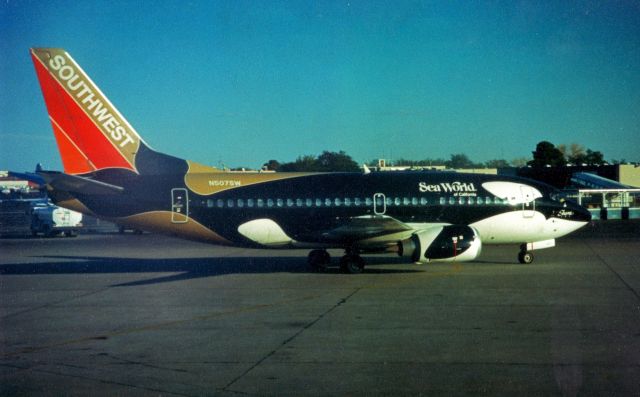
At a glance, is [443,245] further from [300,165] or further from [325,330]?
[300,165]

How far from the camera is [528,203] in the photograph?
26.6 metres

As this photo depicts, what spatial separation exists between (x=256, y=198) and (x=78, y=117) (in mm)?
7084

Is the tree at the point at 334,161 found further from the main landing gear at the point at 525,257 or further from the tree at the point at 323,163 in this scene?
the main landing gear at the point at 525,257

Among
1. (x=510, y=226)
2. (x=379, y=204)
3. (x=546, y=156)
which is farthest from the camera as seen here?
(x=546, y=156)

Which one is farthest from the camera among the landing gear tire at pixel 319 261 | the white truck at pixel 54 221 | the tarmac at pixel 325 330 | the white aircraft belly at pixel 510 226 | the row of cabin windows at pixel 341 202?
the white truck at pixel 54 221

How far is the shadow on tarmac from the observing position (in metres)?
25.8

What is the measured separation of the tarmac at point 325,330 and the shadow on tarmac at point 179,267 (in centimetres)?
28

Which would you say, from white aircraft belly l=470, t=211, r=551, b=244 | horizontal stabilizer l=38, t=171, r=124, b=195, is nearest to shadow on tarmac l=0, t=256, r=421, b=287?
white aircraft belly l=470, t=211, r=551, b=244

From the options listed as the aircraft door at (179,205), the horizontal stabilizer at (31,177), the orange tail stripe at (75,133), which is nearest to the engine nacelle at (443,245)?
the aircraft door at (179,205)

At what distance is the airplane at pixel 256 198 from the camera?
2541 cm

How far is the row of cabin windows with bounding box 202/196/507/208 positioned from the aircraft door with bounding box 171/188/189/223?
0.84 metres

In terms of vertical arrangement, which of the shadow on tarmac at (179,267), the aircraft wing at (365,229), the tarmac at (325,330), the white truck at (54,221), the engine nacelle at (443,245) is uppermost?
the white truck at (54,221)

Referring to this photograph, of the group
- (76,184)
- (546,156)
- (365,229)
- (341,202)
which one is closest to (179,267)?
(76,184)

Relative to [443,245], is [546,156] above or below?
above
